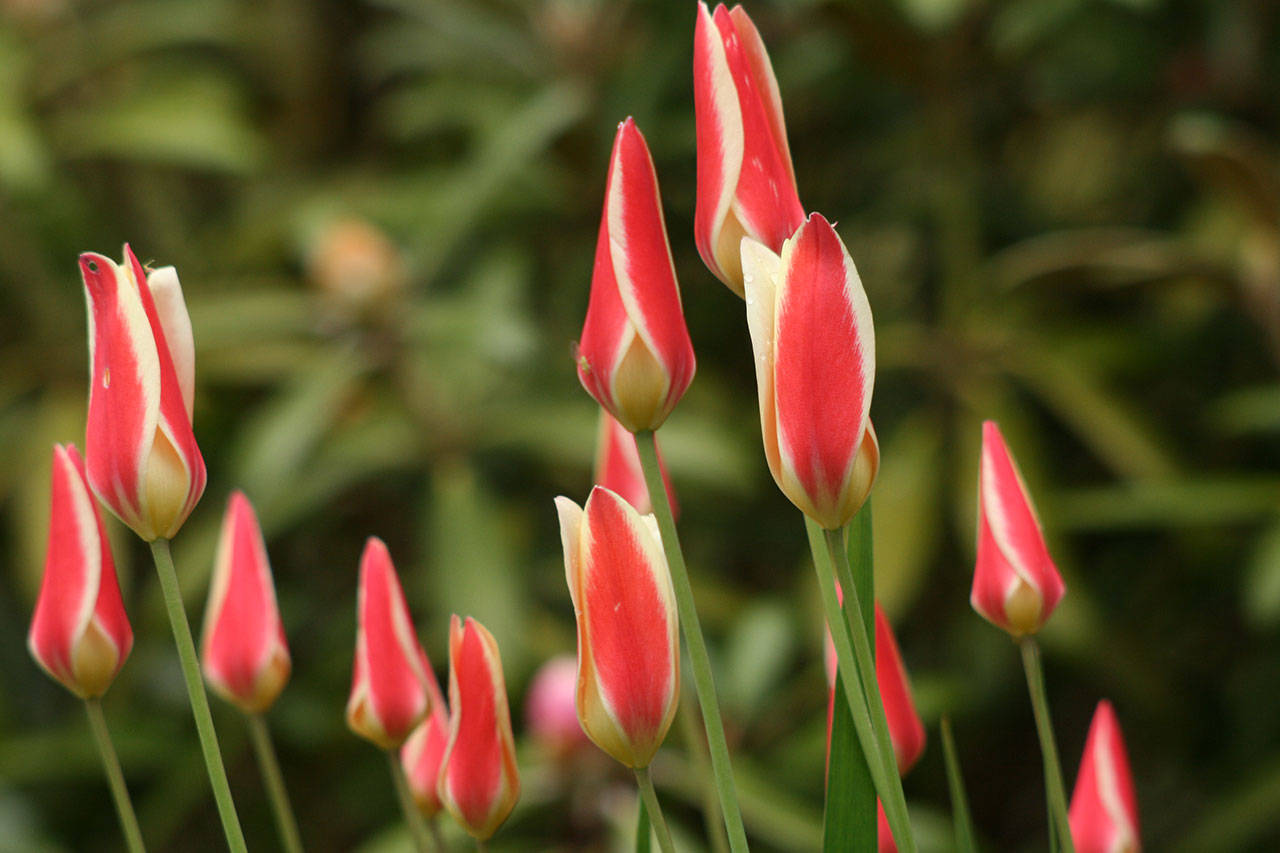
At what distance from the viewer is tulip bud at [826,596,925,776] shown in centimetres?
26

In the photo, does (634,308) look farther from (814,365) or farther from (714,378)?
(714,378)

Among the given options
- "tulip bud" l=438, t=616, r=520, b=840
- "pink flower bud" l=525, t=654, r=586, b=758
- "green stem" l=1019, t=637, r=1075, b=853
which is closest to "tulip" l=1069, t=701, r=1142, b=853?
"green stem" l=1019, t=637, r=1075, b=853

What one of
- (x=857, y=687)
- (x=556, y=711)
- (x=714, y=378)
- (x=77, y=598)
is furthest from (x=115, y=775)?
(x=714, y=378)

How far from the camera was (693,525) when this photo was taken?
1.26 meters

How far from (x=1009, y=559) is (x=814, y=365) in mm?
85

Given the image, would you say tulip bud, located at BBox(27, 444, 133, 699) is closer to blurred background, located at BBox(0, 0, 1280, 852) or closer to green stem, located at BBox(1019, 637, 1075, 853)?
green stem, located at BBox(1019, 637, 1075, 853)

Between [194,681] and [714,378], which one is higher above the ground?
[194,681]

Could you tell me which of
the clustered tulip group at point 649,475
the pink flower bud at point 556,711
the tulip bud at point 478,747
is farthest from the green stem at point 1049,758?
the pink flower bud at point 556,711

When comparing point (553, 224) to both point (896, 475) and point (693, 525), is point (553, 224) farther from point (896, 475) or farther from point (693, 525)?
point (896, 475)

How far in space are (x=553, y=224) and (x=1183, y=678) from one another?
745 mm

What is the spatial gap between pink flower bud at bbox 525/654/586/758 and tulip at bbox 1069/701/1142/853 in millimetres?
510

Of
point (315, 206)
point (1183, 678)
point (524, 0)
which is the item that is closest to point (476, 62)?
point (524, 0)

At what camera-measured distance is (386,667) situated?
276 millimetres

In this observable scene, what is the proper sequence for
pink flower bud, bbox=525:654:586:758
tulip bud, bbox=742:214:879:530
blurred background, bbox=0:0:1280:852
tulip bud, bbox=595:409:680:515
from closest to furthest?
tulip bud, bbox=742:214:879:530
tulip bud, bbox=595:409:680:515
pink flower bud, bbox=525:654:586:758
blurred background, bbox=0:0:1280:852
